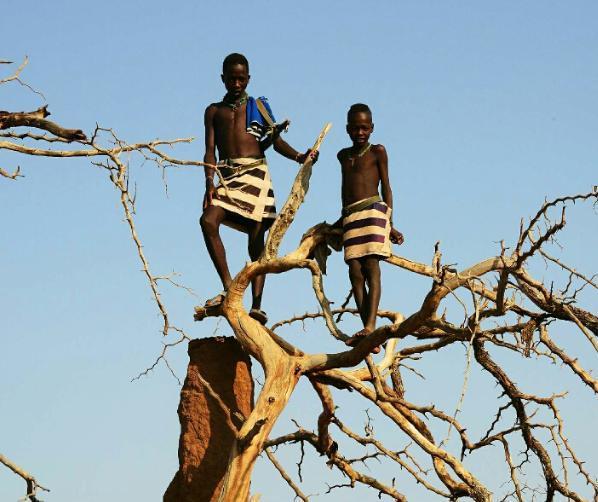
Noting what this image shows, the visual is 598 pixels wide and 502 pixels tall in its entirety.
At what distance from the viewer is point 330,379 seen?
795 centimetres

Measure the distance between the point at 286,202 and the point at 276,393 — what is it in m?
1.35

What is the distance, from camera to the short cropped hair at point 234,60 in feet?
26.3

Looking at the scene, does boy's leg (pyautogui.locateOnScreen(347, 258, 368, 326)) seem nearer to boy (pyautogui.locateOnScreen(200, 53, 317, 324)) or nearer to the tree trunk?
boy (pyautogui.locateOnScreen(200, 53, 317, 324))

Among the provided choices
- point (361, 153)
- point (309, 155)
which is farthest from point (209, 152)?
point (361, 153)

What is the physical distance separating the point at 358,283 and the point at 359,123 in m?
1.14

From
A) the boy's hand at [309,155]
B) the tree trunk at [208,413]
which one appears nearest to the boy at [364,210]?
the boy's hand at [309,155]

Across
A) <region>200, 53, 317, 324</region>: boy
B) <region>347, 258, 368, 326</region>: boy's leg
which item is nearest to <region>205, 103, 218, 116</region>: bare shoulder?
<region>200, 53, 317, 324</region>: boy

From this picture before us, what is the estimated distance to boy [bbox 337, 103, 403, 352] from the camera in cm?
762

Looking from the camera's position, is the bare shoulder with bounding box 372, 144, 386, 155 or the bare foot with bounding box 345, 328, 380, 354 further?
the bare shoulder with bounding box 372, 144, 386, 155

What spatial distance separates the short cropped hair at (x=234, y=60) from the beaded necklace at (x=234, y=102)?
0.68ft

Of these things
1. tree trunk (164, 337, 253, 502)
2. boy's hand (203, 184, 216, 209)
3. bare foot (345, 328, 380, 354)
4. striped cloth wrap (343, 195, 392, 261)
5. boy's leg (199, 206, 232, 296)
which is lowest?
tree trunk (164, 337, 253, 502)

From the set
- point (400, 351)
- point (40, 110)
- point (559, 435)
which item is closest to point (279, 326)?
point (400, 351)

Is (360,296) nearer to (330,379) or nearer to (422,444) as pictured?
(330,379)

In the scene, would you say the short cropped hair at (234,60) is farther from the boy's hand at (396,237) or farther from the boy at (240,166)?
the boy's hand at (396,237)
